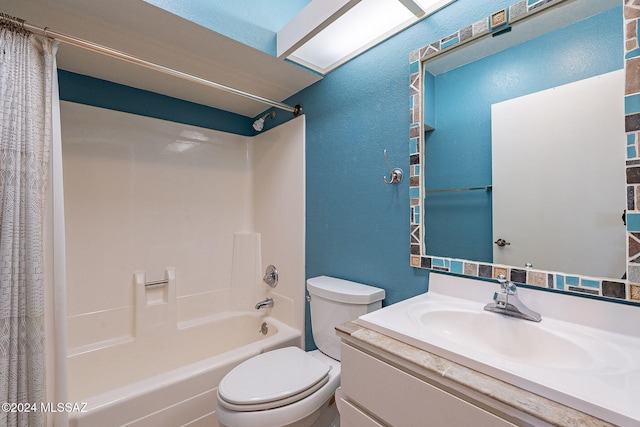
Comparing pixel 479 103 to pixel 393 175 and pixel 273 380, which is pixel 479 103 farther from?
pixel 273 380

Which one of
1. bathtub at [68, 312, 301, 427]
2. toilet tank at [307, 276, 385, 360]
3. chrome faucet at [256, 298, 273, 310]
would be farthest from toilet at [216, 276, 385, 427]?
chrome faucet at [256, 298, 273, 310]

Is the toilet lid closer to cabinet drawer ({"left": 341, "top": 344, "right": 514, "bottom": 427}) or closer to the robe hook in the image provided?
cabinet drawer ({"left": 341, "top": 344, "right": 514, "bottom": 427})

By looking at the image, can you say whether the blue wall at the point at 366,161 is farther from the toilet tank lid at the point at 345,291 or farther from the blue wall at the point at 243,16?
the blue wall at the point at 243,16

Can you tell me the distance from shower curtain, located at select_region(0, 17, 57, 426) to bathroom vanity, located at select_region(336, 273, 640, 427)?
45.6 inches

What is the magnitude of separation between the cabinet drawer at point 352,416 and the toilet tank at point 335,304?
0.47 meters

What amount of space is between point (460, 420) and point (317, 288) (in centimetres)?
91

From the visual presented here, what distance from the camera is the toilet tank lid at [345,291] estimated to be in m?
1.26

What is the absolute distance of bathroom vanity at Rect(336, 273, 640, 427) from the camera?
481 mm

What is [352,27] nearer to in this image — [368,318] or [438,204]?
[438,204]

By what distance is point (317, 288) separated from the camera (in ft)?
4.63

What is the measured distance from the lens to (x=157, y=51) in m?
1.44

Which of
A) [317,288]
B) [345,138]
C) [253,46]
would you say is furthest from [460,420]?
[253,46]

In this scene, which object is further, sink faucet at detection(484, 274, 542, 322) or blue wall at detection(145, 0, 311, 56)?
blue wall at detection(145, 0, 311, 56)

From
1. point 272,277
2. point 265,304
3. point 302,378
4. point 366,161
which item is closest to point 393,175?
point 366,161
